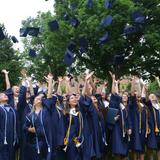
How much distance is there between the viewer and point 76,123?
28.5ft

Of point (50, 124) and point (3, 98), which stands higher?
point (3, 98)

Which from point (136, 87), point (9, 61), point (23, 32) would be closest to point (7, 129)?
point (136, 87)

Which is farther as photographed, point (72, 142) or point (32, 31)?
point (32, 31)

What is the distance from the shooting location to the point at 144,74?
28.0 m

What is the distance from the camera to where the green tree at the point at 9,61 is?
81.2 ft

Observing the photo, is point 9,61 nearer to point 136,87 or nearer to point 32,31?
point 32,31

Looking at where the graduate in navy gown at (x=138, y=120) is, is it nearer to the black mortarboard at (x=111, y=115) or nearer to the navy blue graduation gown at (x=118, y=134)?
the navy blue graduation gown at (x=118, y=134)

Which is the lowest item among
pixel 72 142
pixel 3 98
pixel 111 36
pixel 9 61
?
pixel 72 142

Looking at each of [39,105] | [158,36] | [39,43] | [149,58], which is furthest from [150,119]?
[39,43]

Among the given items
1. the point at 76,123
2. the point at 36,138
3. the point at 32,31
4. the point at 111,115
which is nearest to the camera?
the point at 36,138

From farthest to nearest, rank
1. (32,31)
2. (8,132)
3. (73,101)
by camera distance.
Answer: (32,31), (73,101), (8,132)

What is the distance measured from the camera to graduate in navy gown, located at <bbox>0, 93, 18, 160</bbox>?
27.3 feet

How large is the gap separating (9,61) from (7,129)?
17.8 m

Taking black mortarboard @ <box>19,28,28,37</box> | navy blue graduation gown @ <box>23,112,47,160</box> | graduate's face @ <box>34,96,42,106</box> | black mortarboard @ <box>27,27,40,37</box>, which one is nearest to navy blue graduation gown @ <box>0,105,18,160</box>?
navy blue graduation gown @ <box>23,112,47,160</box>
